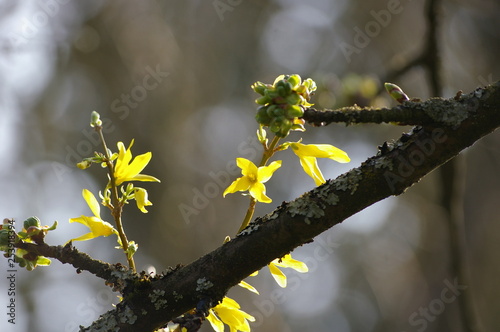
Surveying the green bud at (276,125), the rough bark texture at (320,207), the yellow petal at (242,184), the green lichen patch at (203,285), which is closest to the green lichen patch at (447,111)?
the rough bark texture at (320,207)

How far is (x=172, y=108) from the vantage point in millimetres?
6949

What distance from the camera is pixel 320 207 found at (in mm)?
1028

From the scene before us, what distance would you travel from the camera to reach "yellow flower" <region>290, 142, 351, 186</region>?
3.79 ft

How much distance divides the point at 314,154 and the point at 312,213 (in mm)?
173

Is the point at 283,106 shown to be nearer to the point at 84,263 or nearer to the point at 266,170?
the point at 266,170

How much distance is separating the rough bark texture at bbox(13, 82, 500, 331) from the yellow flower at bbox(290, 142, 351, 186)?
0.35 ft

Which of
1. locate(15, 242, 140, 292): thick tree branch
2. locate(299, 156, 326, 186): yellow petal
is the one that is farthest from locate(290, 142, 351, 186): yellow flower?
locate(15, 242, 140, 292): thick tree branch

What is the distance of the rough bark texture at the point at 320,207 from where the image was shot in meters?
1.01

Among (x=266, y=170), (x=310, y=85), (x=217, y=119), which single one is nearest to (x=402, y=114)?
(x=310, y=85)

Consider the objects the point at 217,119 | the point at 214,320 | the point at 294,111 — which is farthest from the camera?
the point at 217,119

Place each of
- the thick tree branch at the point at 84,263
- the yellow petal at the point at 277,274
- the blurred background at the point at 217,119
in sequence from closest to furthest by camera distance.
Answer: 1. the thick tree branch at the point at 84,263
2. the yellow petal at the point at 277,274
3. the blurred background at the point at 217,119

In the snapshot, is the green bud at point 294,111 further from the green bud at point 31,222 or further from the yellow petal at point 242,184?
the green bud at point 31,222

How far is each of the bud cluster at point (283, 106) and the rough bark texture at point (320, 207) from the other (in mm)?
28

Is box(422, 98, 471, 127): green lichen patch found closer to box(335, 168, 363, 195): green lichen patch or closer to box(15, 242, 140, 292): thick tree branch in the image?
box(335, 168, 363, 195): green lichen patch
